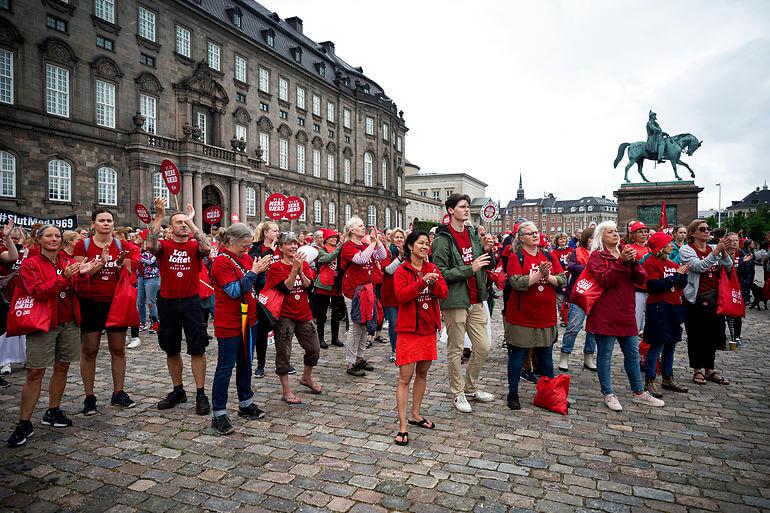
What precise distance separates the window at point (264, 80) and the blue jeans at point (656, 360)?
3945cm

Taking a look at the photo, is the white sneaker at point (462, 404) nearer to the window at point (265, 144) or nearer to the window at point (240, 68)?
the window at point (240, 68)

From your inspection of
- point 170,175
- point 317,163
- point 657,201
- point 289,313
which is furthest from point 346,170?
point 289,313

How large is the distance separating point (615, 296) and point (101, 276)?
6.27 metres

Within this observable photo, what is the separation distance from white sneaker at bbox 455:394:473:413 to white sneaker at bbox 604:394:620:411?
67.5 inches

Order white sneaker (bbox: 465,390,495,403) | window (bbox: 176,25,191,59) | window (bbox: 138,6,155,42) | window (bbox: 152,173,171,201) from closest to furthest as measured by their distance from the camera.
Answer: white sneaker (bbox: 465,390,495,403) < window (bbox: 152,173,171,201) < window (bbox: 138,6,155,42) < window (bbox: 176,25,191,59)

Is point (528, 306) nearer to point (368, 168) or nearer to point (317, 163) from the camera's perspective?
point (317, 163)

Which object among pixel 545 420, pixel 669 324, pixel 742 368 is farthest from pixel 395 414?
pixel 742 368

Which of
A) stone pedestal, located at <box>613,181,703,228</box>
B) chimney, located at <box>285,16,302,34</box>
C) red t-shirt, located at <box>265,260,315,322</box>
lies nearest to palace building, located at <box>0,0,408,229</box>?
chimney, located at <box>285,16,302,34</box>

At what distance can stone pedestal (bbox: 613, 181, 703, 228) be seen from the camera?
2275 cm

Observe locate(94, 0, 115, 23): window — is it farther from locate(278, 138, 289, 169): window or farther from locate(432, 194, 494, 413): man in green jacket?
locate(432, 194, 494, 413): man in green jacket

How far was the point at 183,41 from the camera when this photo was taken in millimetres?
33000

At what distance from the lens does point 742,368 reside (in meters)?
7.94

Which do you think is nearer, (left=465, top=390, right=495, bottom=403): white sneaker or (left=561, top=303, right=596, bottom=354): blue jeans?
(left=465, top=390, right=495, bottom=403): white sneaker

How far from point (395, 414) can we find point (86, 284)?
398cm
